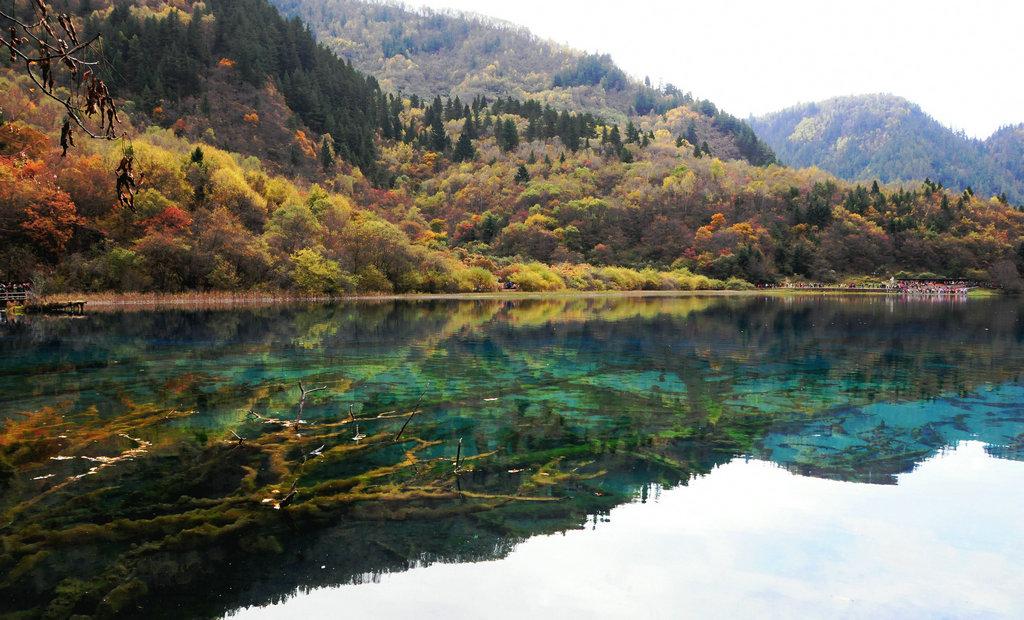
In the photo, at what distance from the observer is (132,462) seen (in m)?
8.20

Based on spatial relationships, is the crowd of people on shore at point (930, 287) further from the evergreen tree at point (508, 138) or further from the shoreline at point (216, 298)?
the evergreen tree at point (508, 138)

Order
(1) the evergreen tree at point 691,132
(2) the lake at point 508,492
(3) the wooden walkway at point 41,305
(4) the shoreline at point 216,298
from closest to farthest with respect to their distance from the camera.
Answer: (2) the lake at point 508,492 → (3) the wooden walkway at point 41,305 → (4) the shoreline at point 216,298 → (1) the evergreen tree at point 691,132

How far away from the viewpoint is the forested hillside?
4447 cm

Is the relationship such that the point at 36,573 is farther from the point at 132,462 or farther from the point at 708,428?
the point at 708,428

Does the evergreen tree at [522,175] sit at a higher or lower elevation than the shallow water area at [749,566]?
higher

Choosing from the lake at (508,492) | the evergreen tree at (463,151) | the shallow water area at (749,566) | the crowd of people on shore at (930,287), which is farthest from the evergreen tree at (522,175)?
the shallow water area at (749,566)

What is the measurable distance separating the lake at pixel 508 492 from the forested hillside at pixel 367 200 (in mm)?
32480

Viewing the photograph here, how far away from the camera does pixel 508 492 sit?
7289 millimetres

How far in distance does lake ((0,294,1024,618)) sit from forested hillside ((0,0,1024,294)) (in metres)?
32.5

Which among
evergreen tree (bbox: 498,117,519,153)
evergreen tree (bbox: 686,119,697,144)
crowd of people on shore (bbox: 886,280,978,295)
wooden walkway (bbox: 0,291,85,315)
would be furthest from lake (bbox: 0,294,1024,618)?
evergreen tree (bbox: 686,119,697,144)

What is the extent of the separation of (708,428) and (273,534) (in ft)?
23.3

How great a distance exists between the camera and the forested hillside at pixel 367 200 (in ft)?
146

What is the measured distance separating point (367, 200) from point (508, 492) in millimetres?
86308

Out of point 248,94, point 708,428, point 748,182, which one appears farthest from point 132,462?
point 748,182
